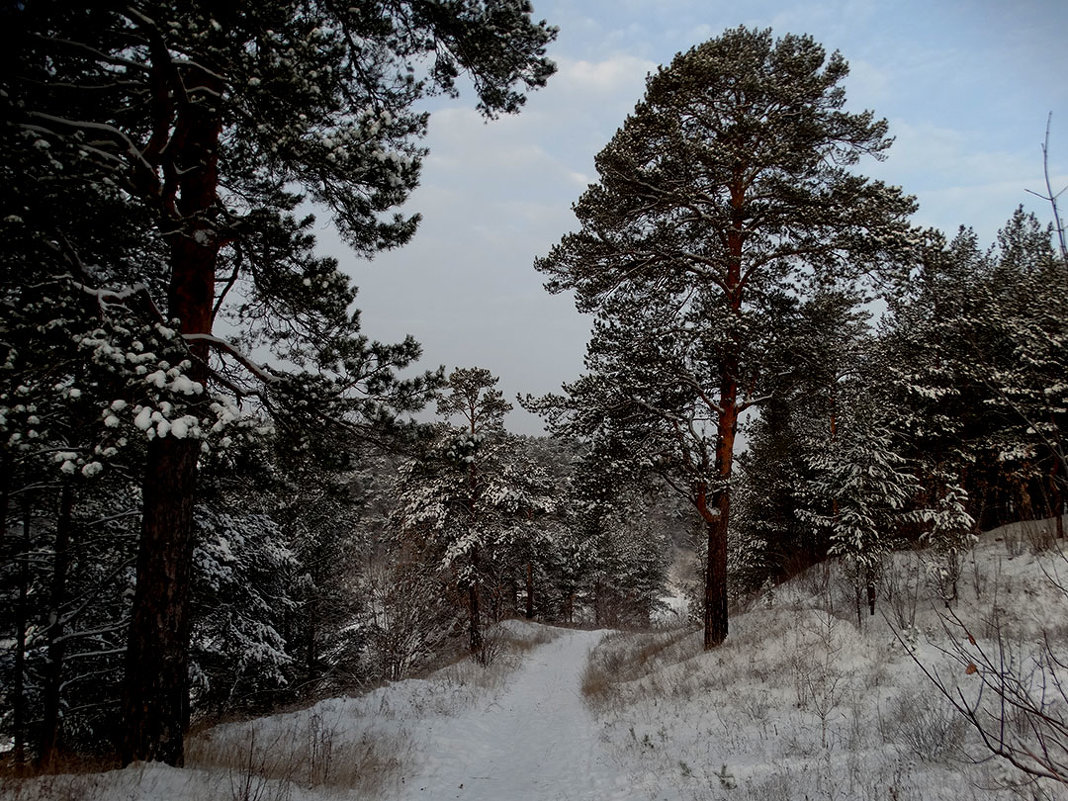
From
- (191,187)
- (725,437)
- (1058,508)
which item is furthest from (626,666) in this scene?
(191,187)

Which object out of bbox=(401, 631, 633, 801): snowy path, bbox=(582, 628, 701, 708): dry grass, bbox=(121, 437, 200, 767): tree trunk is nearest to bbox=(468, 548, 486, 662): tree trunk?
bbox=(582, 628, 701, 708): dry grass

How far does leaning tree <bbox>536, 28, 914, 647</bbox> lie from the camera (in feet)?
30.3

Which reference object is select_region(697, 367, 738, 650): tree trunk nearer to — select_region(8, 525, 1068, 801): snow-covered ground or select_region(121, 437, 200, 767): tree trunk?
select_region(8, 525, 1068, 801): snow-covered ground

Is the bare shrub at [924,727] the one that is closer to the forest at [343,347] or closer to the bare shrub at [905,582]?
the forest at [343,347]

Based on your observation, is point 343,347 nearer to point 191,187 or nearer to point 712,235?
point 191,187

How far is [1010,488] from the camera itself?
590 inches

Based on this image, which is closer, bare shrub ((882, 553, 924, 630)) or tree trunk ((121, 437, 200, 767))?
tree trunk ((121, 437, 200, 767))

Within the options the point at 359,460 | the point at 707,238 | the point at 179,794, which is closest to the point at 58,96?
the point at 359,460

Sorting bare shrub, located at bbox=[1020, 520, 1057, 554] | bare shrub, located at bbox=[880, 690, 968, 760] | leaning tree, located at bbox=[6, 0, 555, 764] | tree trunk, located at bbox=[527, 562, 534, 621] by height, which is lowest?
tree trunk, located at bbox=[527, 562, 534, 621]

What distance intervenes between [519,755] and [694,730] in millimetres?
2696

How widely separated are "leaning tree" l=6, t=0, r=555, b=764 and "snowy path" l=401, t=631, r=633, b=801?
11.3 feet

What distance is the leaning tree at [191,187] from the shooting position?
14.4 feet

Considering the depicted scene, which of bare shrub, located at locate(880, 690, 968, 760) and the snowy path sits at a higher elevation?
bare shrub, located at locate(880, 690, 968, 760)

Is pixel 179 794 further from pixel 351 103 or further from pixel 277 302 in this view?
pixel 351 103
